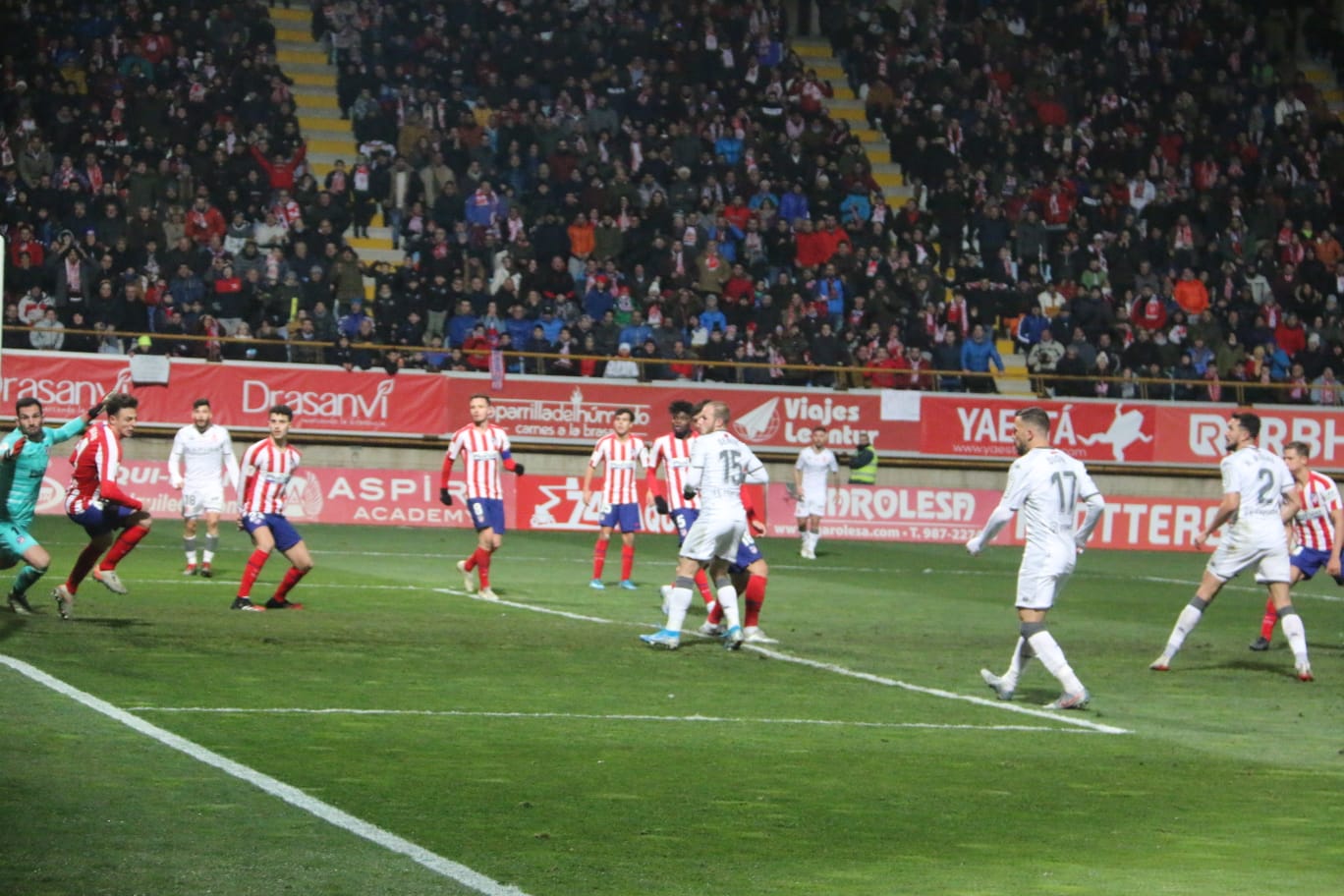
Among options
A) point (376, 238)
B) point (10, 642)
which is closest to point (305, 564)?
point (10, 642)

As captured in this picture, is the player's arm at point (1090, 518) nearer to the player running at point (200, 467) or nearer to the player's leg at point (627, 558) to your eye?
the player's leg at point (627, 558)

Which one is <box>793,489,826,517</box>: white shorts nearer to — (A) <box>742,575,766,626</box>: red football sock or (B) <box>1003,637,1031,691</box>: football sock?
(A) <box>742,575,766,626</box>: red football sock

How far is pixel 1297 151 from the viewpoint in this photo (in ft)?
143

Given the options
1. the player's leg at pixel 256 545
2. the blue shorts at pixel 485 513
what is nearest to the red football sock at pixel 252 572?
the player's leg at pixel 256 545

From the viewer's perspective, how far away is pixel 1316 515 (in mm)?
20234

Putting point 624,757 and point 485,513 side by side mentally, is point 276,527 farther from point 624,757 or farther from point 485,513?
point 624,757

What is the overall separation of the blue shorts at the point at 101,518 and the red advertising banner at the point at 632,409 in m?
14.4

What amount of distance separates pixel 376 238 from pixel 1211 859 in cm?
3091

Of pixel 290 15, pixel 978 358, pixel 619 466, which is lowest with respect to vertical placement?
pixel 619 466

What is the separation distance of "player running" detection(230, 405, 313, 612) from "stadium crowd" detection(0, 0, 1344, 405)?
1356cm

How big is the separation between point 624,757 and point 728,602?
5857 mm

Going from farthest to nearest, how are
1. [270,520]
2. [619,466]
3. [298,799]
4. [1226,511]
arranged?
[619,466]
[270,520]
[1226,511]
[298,799]

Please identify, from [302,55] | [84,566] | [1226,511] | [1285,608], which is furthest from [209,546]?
[302,55]

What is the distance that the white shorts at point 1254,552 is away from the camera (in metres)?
16.4
